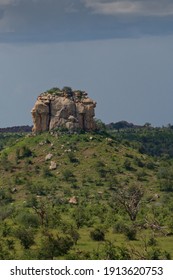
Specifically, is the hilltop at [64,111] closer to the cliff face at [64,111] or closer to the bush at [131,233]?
the cliff face at [64,111]

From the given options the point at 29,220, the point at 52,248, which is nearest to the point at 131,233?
the point at 29,220

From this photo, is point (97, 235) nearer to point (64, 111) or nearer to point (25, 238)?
point (25, 238)

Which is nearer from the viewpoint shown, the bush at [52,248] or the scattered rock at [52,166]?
the bush at [52,248]

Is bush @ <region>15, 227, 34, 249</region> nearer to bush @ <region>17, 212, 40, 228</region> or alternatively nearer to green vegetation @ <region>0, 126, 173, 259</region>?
green vegetation @ <region>0, 126, 173, 259</region>

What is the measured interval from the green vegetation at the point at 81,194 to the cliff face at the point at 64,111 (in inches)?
77.0

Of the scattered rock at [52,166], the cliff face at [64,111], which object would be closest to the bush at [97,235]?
the scattered rock at [52,166]

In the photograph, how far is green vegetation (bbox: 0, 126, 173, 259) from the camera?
2061 inches

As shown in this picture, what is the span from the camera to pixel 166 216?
218ft

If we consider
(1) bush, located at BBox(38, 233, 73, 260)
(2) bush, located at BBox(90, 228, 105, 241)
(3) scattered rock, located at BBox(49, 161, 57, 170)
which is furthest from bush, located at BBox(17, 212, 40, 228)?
(3) scattered rock, located at BBox(49, 161, 57, 170)

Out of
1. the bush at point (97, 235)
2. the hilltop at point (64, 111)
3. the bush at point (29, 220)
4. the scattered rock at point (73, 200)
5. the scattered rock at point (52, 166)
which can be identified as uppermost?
the hilltop at point (64, 111)

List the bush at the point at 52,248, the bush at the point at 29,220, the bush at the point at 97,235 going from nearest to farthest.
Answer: the bush at the point at 52,248, the bush at the point at 97,235, the bush at the point at 29,220

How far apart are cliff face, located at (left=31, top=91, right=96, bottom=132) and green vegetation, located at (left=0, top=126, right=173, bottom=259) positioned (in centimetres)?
195

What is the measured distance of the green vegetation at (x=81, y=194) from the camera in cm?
5234

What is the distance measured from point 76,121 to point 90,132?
294cm
